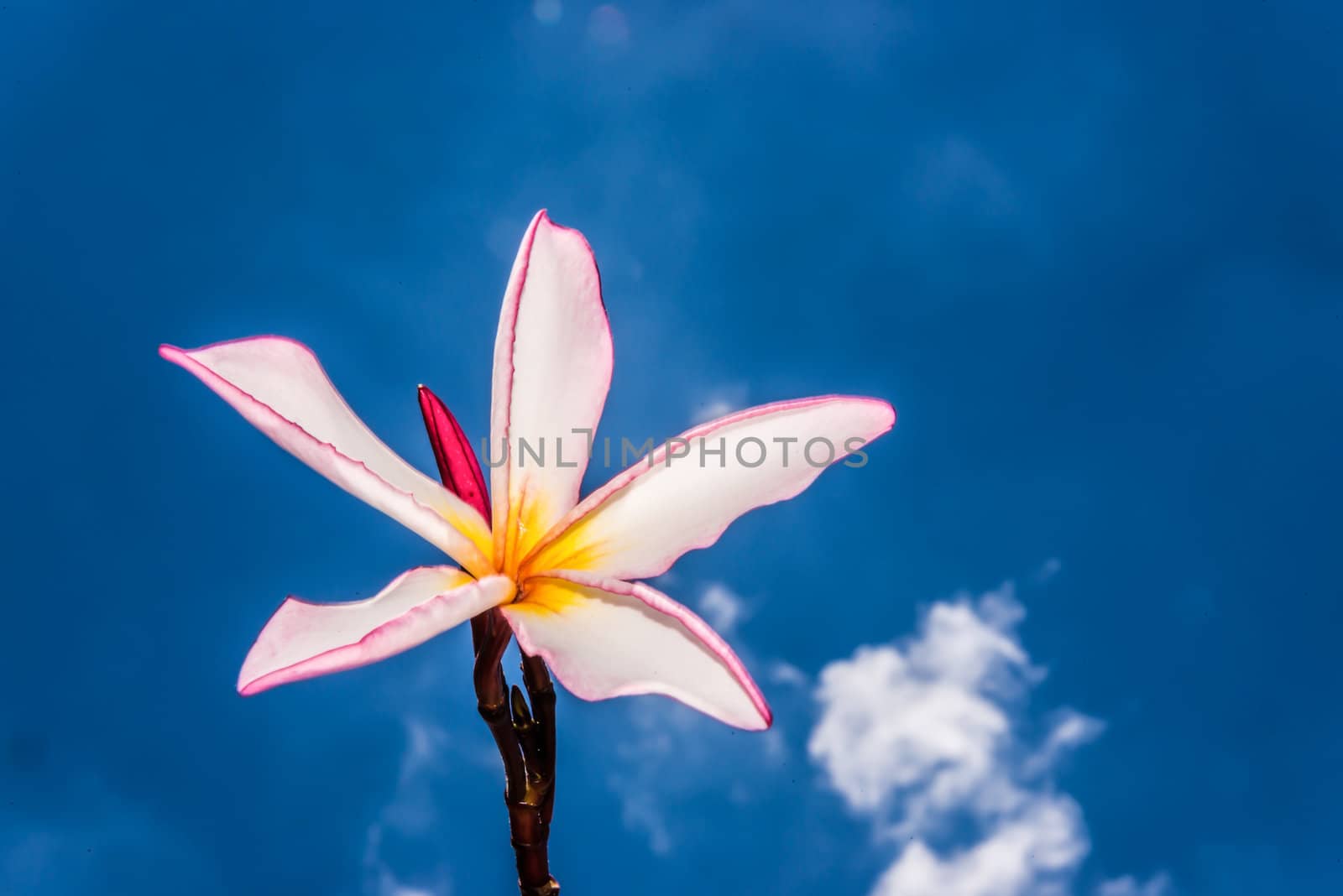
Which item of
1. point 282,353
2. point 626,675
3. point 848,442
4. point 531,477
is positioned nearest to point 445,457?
point 531,477

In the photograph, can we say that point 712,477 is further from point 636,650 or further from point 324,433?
point 324,433

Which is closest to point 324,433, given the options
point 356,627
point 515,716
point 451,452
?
point 451,452

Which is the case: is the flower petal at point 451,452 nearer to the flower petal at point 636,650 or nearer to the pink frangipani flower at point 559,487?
the pink frangipani flower at point 559,487

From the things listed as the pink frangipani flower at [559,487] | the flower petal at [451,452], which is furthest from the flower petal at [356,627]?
the flower petal at [451,452]

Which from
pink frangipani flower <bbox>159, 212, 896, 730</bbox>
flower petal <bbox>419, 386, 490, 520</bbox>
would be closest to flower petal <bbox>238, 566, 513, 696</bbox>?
pink frangipani flower <bbox>159, 212, 896, 730</bbox>

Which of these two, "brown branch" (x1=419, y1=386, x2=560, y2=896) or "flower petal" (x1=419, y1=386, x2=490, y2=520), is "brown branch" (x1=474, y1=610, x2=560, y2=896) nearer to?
"brown branch" (x1=419, y1=386, x2=560, y2=896)
